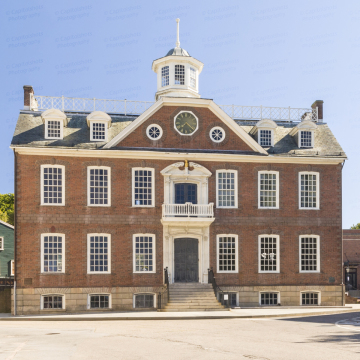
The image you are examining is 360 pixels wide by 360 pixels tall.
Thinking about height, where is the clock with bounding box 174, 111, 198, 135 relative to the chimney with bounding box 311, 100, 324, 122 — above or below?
below

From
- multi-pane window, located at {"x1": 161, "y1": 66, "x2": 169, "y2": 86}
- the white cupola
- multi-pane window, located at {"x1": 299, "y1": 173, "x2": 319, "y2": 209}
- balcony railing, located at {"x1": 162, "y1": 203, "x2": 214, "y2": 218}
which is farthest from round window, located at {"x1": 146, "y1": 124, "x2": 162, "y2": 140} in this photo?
multi-pane window, located at {"x1": 299, "y1": 173, "x2": 319, "y2": 209}

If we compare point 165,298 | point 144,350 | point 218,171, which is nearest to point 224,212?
point 218,171

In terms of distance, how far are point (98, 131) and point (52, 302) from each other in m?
10.3

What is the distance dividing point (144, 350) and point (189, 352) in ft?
4.28

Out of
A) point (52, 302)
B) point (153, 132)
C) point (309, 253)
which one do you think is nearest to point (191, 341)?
point (52, 302)

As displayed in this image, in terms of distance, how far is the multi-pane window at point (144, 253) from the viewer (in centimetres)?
3112

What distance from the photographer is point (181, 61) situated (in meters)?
35.5

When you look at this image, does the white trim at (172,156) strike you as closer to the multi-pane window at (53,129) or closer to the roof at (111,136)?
the roof at (111,136)

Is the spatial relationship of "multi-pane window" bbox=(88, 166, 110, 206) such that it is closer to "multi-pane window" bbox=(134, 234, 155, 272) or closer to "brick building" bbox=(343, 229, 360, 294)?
"multi-pane window" bbox=(134, 234, 155, 272)

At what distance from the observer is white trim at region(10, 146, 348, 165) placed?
30.6 metres

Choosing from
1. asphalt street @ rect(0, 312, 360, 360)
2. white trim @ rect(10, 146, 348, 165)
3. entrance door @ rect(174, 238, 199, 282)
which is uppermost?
white trim @ rect(10, 146, 348, 165)

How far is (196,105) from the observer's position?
32625 mm

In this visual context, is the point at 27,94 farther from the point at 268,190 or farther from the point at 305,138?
the point at 305,138

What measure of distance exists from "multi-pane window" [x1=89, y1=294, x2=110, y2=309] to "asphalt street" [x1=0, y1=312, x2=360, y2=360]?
7931mm
